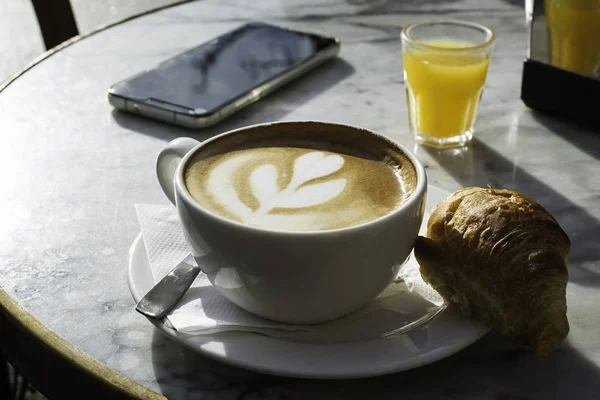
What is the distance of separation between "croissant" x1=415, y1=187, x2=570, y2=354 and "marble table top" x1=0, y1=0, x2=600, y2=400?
0.03 meters

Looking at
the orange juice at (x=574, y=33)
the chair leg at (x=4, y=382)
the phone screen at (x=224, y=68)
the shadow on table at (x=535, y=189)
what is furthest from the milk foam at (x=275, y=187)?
the chair leg at (x=4, y=382)

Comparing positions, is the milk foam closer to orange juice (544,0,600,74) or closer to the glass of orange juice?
the glass of orange juice

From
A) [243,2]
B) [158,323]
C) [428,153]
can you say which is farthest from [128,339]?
[243,2]

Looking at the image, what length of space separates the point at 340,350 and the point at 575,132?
0.59 metres

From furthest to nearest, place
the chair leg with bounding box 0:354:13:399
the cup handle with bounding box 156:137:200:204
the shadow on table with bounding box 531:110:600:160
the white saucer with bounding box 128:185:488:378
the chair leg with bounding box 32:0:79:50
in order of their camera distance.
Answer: the chair leg with bounding box 32:0:79:50
the chair leg with bounding box 0:354:13:399
the shadow on table with bounding box 531:110:600:160
the cup handle with bounding box 156:137:200:204
the white saucer with bounding box 128:185:488:378

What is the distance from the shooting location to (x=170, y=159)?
70cm

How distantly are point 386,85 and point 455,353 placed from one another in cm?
65

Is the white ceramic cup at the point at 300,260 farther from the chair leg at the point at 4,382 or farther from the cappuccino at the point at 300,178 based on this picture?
the chair leg at the point at 4,382

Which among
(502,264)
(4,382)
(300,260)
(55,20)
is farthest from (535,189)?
(55,20)

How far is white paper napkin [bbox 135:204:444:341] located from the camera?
1.90ft

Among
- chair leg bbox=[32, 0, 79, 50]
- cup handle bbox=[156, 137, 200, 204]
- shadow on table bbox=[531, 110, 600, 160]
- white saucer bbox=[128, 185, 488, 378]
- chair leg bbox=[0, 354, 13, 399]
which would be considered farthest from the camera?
chair leg bbox=[32, 0, 79, 50]

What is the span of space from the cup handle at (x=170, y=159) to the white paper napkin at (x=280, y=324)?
0.19 ft

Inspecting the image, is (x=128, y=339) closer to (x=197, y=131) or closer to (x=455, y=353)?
(x=455, y=353)

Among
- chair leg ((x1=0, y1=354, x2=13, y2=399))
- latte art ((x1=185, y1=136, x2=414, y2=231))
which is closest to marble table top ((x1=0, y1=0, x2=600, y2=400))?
latte art ((x1=185, y1=136, x2=414, y2=231))
